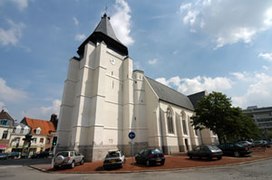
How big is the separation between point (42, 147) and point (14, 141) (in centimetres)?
732

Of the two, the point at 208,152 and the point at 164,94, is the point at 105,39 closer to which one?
the point at 164,94

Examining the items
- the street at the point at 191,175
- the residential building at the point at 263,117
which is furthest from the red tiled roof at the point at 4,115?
the residential building at the point at 263,117

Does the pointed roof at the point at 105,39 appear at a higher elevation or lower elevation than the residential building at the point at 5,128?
higher

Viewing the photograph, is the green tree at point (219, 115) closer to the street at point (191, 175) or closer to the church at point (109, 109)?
the church at point (109, 109)

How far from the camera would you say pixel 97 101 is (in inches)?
901

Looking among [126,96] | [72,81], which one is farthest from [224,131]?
[72,81]

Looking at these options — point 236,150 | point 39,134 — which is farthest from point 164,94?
point 39,134

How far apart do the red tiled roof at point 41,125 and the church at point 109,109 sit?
28.7 meters

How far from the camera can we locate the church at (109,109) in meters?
22.2

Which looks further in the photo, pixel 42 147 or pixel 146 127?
pixel 42 147

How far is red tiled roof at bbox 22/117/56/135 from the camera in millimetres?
45969

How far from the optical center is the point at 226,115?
24938 millimetres

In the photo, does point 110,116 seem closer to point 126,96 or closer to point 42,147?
point 126,96

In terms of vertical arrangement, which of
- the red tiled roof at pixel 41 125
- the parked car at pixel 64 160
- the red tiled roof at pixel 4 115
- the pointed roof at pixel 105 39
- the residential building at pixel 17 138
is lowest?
the parked car at pixel 64 160
